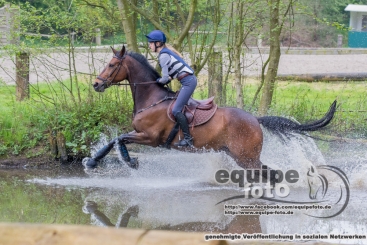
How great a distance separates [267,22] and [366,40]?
727 inches

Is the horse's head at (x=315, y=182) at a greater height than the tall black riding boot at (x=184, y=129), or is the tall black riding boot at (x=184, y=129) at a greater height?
the tall black riding boot at (x=184, y=129)

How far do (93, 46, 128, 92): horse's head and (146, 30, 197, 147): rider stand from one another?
627 mm

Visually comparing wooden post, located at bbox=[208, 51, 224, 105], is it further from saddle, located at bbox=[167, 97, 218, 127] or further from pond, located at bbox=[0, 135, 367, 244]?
saddle, located at bbox=[167, 97, 218, 127]

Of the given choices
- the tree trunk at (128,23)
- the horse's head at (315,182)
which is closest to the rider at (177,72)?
the horse's head at (315,182)

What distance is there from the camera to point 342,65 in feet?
60.5

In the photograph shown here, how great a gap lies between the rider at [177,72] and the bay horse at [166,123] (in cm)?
17

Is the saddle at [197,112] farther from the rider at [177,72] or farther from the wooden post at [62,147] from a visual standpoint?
the wooden post at [62,147]

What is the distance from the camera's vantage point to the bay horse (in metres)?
7.88

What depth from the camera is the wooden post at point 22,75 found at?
1096 centimetres

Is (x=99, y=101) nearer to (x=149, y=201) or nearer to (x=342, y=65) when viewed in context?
(x=149, y=201)

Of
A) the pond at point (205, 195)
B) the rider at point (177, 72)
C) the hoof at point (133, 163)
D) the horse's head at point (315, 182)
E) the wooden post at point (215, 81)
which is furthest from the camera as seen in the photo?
the wooden post at point (215, 81)

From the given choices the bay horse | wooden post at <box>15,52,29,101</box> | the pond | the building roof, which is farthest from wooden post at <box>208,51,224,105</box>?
the building roof

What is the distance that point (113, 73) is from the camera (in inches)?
327

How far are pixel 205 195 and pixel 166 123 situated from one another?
125 centimetres
